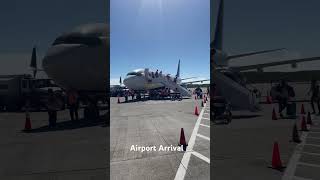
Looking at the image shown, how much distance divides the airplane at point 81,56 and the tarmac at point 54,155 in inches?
149

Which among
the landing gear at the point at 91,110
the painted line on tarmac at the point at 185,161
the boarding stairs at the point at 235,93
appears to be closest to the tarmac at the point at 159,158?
the painted line on tarmac at the point at 185,161

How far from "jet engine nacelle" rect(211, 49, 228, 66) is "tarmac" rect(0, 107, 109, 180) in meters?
14.1

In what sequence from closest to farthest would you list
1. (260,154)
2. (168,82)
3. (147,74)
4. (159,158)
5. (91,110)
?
(159,158)
(260,154)
(91,110)
(147,74)
(168,82)

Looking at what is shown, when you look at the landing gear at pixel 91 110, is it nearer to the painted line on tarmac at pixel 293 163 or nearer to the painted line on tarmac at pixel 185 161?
the painted line on tarmac at pixel 185 161

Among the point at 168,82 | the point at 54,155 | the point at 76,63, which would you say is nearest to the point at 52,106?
the point at 76,63

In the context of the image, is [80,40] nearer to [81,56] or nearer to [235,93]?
[81,56]

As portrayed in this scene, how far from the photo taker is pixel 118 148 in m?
10.8

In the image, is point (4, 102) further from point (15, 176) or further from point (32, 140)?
point (15, 176)

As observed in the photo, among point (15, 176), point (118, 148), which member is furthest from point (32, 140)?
point (15, 176)

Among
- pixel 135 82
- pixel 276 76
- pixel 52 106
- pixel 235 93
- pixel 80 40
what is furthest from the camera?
pixel 276 76

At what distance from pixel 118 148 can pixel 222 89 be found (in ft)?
46.4

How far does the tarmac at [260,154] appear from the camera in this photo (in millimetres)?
7250

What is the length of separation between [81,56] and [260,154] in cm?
1083

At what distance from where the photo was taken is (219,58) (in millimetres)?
27312
